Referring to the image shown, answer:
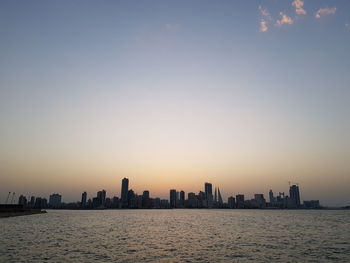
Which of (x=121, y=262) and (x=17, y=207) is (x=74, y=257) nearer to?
(x=121, y=262)

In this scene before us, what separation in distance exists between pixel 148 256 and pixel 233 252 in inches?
535

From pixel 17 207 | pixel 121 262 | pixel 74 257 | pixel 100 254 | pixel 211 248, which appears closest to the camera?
pixel 121 262

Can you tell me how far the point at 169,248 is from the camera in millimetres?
46906

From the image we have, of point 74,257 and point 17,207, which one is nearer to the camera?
point 74,257

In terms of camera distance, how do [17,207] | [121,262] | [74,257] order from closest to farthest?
1. [121,262]
2. [74,257]
3. [17,207]

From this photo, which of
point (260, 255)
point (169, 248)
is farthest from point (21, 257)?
point (260, 255)

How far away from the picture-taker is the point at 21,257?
37.0 meters

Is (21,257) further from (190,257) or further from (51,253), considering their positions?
(190,257)

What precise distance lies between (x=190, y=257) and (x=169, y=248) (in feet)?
29.0

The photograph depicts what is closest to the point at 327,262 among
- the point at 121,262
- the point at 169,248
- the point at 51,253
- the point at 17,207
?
the point at 169,248

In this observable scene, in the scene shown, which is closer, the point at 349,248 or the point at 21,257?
the point at 21,257

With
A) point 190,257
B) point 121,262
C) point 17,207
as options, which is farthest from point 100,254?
point 17,207

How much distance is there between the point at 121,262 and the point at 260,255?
2048cm

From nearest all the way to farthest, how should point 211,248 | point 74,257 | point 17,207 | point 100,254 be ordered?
point 74,257 → point 100,254 → point 211,248 → point 17,207
